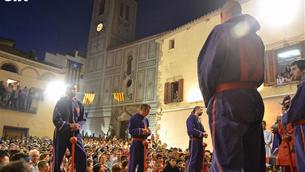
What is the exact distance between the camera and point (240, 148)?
8.09 feet

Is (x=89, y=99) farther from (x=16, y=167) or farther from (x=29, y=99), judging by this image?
(x=16, y=167)

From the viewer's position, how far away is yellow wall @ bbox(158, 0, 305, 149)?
600 inches

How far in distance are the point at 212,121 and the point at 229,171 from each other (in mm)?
467

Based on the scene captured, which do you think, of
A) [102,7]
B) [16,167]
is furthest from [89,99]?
[16,167]

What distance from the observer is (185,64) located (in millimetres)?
20188

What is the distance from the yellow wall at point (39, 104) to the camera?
2311cm

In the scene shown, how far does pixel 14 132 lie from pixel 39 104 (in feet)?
10.1

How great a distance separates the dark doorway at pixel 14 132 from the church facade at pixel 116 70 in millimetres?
6488

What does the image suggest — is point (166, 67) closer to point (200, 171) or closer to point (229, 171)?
point (200, 171)

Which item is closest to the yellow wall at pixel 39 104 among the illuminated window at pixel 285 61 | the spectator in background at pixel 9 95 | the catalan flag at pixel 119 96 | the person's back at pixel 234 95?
the spectator in background at pixel 9 95

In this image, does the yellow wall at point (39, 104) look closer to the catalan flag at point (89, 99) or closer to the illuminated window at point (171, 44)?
the catalan flag at point (89, 99)

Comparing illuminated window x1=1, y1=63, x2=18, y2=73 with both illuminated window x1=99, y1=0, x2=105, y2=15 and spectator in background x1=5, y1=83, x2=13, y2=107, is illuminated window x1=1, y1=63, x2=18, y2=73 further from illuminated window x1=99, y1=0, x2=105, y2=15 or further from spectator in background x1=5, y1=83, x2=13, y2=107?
illuminated window x1=99, y1=0, x2=105, y2=15

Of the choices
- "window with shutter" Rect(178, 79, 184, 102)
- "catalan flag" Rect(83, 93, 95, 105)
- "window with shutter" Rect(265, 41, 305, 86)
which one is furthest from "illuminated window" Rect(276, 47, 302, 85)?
"catalan flag" Rect(83, 93, 95, 105)

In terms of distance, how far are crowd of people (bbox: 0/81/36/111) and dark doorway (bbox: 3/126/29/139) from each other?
1648 millimetres
